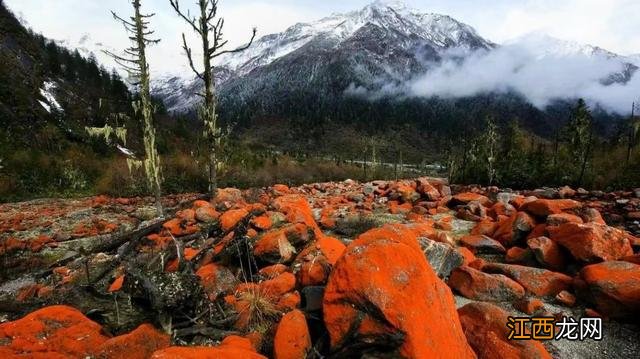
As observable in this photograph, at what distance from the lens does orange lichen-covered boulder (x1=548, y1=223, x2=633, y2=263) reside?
6203 millimetres

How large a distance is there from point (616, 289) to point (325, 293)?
13.7 feet

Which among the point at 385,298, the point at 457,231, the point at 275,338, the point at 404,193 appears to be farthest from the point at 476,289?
the point at 404,193

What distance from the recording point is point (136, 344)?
3.75 meters

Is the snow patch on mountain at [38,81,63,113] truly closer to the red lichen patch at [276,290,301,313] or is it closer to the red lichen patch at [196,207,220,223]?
the red lichen patch at [196,207,220,223]

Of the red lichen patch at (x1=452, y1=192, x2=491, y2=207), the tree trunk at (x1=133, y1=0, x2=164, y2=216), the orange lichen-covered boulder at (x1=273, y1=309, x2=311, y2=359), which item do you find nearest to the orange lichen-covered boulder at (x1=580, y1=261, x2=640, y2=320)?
the orange lichen-covered boulder at (x1=273, y1=309, x2=311, y2=359)

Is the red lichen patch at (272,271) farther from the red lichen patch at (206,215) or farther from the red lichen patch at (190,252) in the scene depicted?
the red lichen patch at (206,215)

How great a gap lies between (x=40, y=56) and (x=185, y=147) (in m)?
29.8

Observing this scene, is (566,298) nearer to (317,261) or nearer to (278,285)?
(317,261)

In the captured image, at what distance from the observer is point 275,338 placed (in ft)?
13.4

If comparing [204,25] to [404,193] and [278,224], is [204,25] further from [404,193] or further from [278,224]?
[404,193]

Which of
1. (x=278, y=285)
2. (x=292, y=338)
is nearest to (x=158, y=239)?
(x=278, y=285)

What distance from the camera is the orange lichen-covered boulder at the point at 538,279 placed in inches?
236

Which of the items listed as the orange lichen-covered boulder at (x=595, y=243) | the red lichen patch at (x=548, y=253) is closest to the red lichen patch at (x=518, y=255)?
the red lichen patch at (x=548, y=253)

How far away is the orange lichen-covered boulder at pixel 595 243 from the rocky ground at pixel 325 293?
0.02 m
